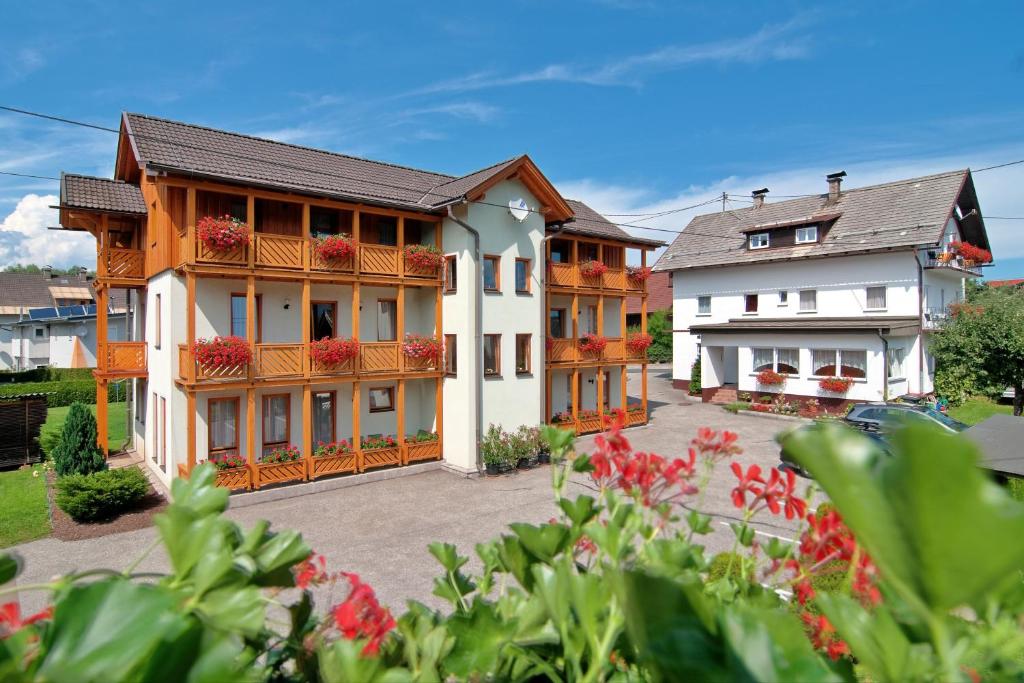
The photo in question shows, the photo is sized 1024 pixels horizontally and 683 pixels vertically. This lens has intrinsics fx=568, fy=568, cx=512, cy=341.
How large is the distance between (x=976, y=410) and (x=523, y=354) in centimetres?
1667

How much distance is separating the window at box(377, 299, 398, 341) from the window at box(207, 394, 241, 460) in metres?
4.43

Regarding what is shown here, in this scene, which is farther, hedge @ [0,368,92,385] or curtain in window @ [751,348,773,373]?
hedge @ [0,368,92,385]

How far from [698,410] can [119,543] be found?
22.4 metres

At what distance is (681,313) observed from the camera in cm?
3259

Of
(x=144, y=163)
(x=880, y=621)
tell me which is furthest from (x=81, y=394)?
(x=880, y=621)

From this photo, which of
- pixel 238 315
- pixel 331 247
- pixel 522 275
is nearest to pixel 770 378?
pixel 522 275

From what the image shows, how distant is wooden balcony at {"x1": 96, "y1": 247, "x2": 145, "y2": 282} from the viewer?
15962 millimetres

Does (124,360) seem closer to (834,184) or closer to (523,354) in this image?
(523,354)

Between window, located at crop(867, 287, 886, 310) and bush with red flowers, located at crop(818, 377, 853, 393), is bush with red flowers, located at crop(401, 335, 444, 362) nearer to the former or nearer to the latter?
bush with red flowers, located at crop(818, 377, 853, 393)

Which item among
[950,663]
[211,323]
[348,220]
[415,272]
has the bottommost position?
[950,663]

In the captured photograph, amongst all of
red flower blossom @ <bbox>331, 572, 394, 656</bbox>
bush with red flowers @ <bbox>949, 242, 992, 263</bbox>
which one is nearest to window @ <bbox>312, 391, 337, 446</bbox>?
red flower blossom @ <bbox>331, 572, 394, 656</bbox>

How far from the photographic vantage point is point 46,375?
33.1 m

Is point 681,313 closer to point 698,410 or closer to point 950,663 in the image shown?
point 698,410

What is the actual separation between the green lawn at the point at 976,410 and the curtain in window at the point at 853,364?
3252mm
